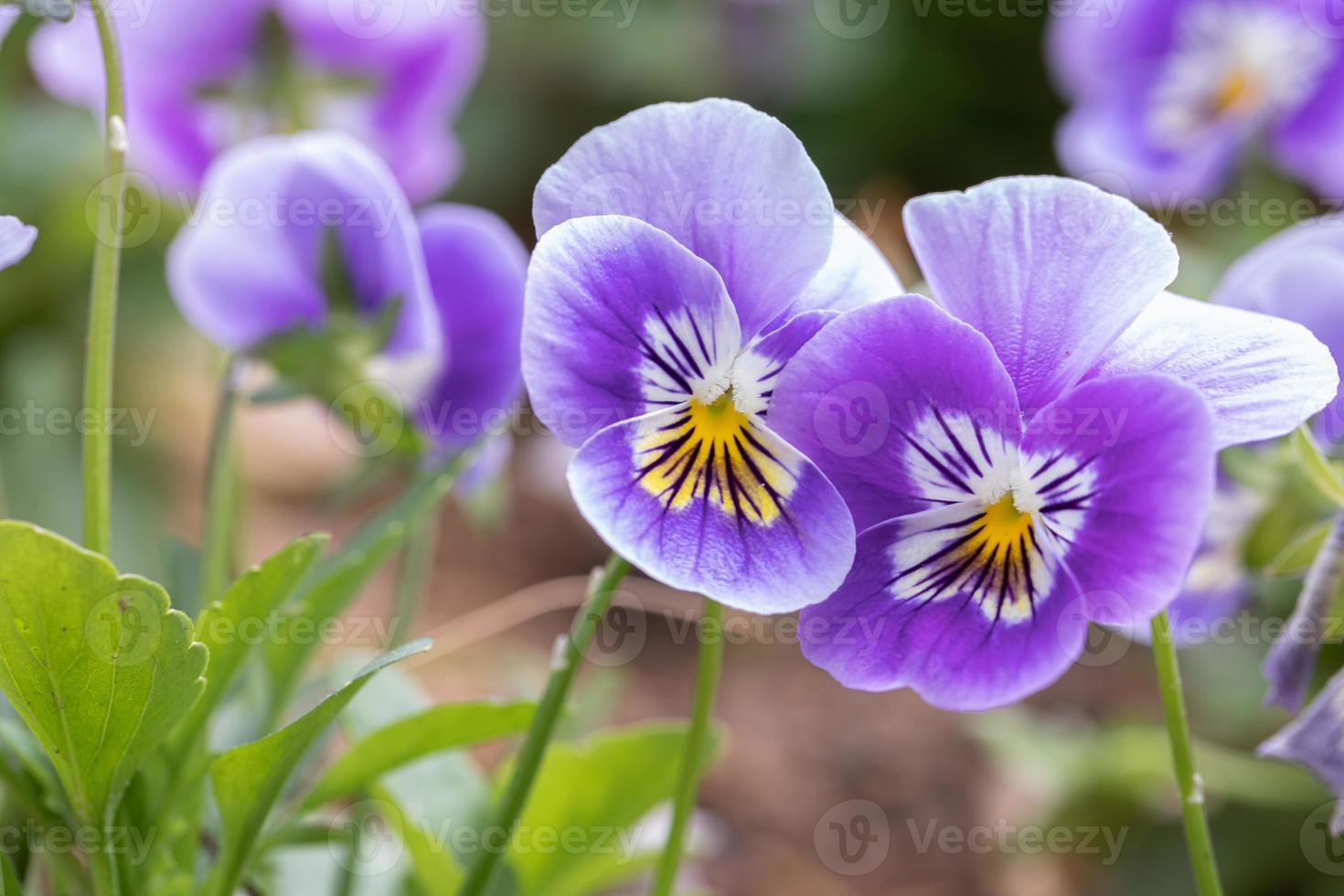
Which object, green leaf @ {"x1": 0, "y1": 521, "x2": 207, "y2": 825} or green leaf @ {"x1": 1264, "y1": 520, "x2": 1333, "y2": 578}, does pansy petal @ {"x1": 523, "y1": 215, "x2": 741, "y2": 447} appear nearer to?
green leaf @ {"x1": 0, "y1": 521, "x2": 207, "y2": 825}

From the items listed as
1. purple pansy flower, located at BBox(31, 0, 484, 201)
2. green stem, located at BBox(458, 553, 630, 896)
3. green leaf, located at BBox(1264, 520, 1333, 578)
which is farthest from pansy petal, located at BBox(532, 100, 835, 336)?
purple pansy flower, located at BBox(31, 0, 484, 201)

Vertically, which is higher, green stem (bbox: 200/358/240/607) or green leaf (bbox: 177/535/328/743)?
green stem (bbox: 200/358/240/607)

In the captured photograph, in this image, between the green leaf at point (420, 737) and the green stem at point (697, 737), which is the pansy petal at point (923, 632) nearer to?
the green stem at point (697, 737)

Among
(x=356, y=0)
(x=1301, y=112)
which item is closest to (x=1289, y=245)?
(x=356, y=0)
